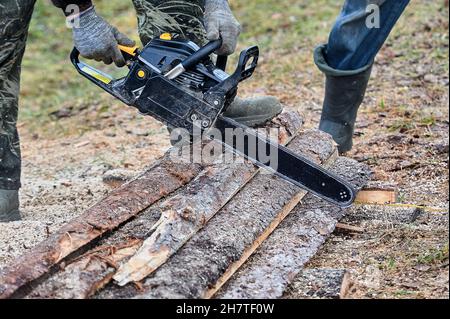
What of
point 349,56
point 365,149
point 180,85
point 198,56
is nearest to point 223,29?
point 198,56

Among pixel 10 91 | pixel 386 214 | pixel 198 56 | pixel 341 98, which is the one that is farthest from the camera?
pixel 341 98

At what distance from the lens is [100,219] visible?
129 inches

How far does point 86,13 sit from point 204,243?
3.95 feet

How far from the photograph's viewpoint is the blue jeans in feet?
14.3

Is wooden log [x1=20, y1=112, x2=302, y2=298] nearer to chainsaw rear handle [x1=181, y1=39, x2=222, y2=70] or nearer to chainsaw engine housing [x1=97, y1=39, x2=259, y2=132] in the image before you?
chainsaw engine housing [x1=97, y1=39, x2=259, y2=132]

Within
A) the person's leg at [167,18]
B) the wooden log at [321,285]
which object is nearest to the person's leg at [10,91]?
the person's leg at [167,18]

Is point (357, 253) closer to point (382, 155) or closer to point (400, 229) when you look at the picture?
point (400, 229)

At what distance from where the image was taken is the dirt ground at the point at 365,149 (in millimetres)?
3330

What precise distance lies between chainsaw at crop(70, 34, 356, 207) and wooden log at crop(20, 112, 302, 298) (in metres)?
0.17

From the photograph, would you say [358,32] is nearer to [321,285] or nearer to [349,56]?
[349,56]

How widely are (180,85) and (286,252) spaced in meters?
0.87

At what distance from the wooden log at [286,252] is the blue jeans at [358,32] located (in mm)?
811

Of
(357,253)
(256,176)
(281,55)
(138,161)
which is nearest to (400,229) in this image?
(357,253)

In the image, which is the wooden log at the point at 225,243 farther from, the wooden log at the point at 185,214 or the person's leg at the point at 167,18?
the person's leg at the point at 167,18
